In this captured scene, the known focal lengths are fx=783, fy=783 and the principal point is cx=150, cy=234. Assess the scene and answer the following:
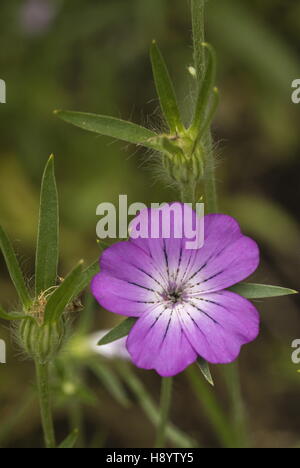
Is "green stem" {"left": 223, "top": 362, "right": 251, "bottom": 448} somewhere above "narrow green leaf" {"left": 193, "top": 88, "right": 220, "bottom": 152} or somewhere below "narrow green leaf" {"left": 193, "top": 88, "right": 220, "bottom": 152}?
below

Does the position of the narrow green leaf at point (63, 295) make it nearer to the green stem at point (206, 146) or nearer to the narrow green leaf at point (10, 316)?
the narrow green leaf at point (10, 316)

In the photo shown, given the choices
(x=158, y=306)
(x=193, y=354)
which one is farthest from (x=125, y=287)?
(x=193, y=354)

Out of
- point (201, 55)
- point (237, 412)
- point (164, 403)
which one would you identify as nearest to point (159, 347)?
point (164, 403)

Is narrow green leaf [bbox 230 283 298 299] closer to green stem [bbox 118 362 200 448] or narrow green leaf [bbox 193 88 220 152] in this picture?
narrow green leaf [bbox 193 88 220 152]

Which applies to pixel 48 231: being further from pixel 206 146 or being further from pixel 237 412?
pixel 237 412

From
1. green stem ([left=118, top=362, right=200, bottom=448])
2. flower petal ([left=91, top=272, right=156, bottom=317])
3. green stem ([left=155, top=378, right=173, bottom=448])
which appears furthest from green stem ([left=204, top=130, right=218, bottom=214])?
green stem ([left=118, top=362, right=200, bottom=448])

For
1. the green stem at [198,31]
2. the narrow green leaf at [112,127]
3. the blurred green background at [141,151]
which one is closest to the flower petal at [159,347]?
the narrow green leaf at [112,127]
